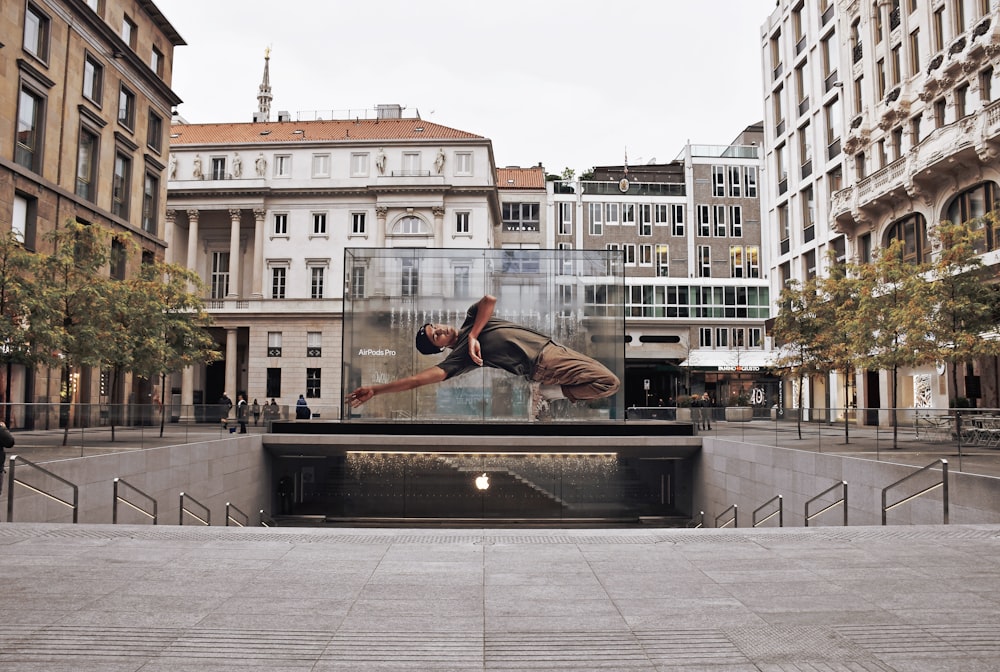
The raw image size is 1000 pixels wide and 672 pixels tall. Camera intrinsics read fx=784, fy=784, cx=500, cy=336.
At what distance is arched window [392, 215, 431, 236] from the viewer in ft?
197

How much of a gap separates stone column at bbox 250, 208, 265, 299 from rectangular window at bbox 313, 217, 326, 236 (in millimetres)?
3972

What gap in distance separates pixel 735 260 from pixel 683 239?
533cm

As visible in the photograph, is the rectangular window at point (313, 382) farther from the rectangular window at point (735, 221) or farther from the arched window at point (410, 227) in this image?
the rectangular window at point (735, 221)

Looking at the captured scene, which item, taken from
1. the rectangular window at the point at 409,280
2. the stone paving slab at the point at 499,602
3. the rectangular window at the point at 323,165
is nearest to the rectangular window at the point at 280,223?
the rectangular window at the point at 323,165

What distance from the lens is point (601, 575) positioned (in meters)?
7.71

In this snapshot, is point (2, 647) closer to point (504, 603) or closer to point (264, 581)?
point (264, 581)

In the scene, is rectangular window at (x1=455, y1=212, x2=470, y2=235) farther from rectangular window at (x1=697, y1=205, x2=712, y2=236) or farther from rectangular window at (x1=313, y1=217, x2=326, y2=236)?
rectangular window at (x1=697, y1=205, x2=712, y2=236)

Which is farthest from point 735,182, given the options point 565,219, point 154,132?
point 154,132

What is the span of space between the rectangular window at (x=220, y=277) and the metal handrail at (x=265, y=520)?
36.4 m

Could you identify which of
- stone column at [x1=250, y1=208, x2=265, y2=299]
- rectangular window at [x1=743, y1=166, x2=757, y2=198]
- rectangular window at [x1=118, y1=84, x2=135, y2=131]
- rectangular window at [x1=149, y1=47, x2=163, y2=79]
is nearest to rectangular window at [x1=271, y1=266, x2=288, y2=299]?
stone column at [x1=250, y1=208, x2=265, y2=299]

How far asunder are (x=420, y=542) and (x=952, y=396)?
28.0 metres

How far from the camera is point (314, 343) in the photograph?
191 ft

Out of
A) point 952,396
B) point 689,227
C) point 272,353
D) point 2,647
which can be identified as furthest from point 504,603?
point 689,227

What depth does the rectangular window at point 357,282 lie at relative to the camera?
35.1 metres
